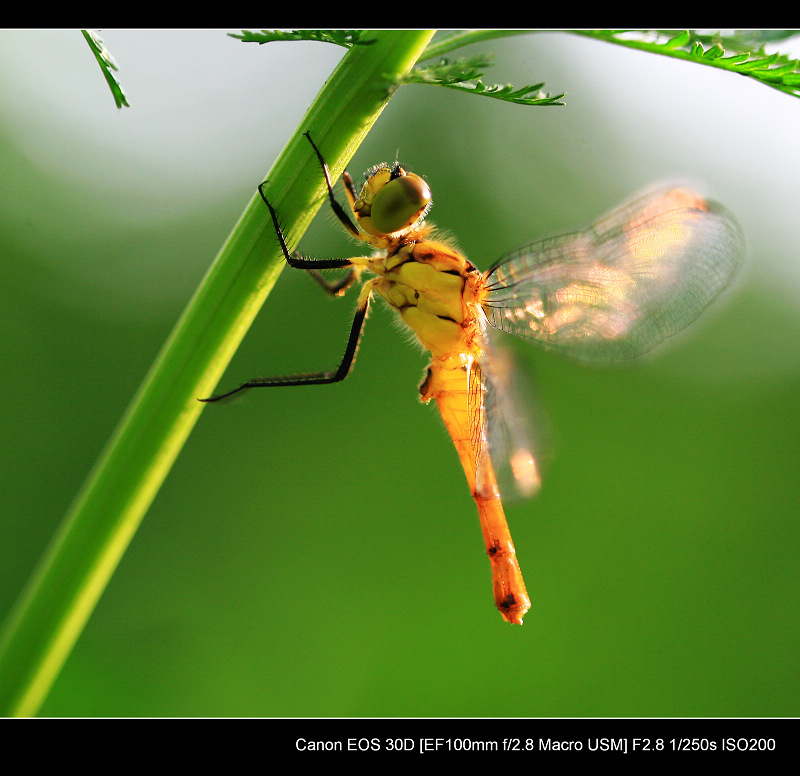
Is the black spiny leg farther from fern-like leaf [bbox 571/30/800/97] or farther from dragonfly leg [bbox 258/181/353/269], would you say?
fern-like leaf [bbox 571/30/800/97]

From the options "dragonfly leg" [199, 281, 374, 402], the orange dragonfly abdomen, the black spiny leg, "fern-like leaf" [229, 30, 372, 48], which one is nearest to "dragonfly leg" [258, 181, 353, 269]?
the black spiny leg

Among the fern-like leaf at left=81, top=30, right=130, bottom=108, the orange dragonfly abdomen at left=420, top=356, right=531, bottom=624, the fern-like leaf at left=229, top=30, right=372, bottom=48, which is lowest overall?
the orange dragonfly abdomen at left=420, top=356, right=531, bottom=624

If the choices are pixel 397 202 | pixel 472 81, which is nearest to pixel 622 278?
pixel 397 202

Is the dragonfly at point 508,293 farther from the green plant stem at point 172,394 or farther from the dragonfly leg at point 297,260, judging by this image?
the green plant stem at point 172,394

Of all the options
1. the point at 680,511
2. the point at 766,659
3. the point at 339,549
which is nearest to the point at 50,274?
the point at 339,549

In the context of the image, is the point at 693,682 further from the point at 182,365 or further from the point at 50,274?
the point at 50,274

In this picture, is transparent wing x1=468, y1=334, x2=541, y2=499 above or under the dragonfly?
under
